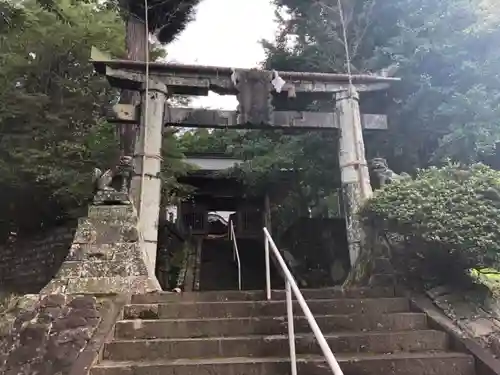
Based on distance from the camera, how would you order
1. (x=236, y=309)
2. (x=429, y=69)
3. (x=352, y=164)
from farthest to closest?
(x=429, y=69)
(x=352, y=164)
(x=236, y=309)

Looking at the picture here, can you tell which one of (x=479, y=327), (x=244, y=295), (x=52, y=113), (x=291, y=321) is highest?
(x=52, y=113)

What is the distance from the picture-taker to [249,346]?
365 centimetres

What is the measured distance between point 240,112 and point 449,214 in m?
4.66

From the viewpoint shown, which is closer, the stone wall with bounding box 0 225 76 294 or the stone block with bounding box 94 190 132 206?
the stone block with bounding box 94 190 132 206

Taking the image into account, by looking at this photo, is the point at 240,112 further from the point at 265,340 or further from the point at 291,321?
the point at 291,321

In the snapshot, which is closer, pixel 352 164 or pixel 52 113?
pixel 352 164

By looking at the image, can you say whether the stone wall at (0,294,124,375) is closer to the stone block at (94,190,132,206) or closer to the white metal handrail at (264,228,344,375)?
the white metal handrail at (264,228,344,375)

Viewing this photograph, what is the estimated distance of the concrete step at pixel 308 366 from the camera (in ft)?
10.8

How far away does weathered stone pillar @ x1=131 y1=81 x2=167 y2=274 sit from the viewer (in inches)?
278

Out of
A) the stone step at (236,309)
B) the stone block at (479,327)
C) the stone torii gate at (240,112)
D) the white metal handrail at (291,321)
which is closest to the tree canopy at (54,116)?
the stone torii gate at (240,112)

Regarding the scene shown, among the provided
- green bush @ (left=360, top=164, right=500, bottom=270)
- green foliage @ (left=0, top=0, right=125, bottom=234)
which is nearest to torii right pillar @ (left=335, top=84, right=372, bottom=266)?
green bush @ (left=360, top=164, right=500, bottom=270)

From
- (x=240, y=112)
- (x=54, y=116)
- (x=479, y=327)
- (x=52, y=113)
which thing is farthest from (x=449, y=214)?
(x=52, y=113)

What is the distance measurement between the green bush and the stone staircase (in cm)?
67

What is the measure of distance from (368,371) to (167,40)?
8.83m
